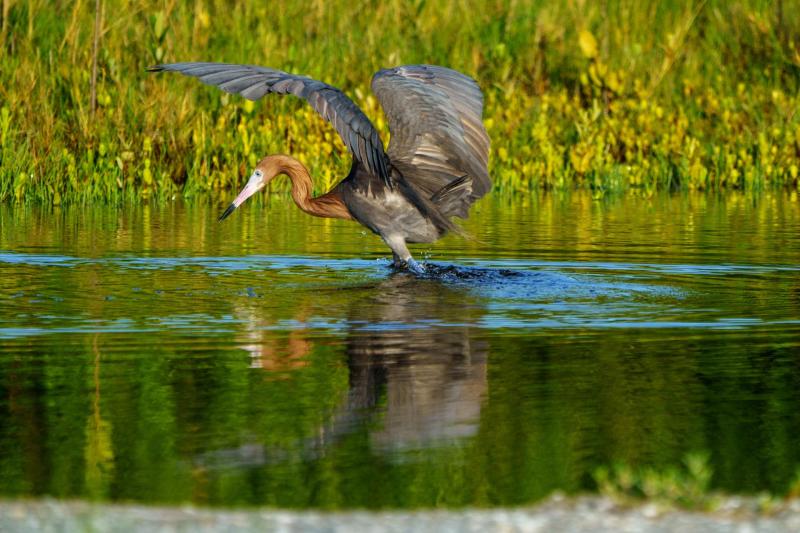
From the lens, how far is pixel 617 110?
17000 mm

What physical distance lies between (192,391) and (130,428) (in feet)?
2.15

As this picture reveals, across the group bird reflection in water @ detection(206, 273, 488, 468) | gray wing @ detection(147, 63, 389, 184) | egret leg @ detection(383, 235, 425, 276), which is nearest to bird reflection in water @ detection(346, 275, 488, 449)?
bird reflection in water @ detection(206, 273, 488, 468)

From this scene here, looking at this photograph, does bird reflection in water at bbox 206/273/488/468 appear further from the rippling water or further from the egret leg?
the egret leg

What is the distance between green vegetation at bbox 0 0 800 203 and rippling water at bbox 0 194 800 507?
308 centimetres

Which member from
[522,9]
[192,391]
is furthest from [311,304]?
[522,9]

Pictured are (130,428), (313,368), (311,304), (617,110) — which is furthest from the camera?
(617,110)

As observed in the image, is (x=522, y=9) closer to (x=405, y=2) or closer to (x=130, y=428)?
(x=405, y=2)

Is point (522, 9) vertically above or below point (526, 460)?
above

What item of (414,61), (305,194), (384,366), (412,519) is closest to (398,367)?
(384,366)

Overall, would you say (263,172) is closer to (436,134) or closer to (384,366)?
(436,134)

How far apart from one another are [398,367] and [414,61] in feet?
35.8

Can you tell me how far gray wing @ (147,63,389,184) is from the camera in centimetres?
845

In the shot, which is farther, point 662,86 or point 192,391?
point 662,86

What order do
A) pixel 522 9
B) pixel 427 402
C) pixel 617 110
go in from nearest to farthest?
1. pixel 427 402
2. pixel 617 110
3. pixel 522 9
